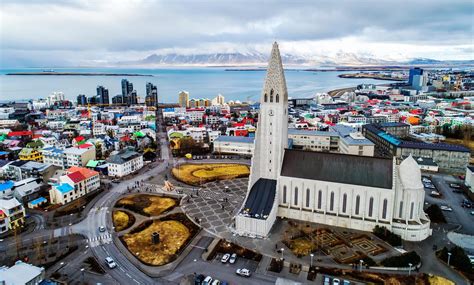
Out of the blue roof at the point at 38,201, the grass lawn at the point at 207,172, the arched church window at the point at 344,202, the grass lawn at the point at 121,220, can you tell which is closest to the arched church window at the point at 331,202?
the arched church window at the point at 344,202

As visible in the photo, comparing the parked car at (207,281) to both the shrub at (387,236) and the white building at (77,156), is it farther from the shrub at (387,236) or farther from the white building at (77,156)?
the white building at (77,156)

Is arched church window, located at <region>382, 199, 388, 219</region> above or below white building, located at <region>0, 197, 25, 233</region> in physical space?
above

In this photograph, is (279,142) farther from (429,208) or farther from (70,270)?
(70,270)

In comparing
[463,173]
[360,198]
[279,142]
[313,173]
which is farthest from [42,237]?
[463,173]

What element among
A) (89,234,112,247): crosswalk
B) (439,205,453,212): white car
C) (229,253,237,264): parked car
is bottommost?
(89,234,112,247): crosswalk

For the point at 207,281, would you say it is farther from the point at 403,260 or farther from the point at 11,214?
the point at 11,214

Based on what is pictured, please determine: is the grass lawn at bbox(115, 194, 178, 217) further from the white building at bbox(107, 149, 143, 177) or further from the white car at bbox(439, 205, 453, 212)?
the white car at bbox(439, 205, 453, 212)

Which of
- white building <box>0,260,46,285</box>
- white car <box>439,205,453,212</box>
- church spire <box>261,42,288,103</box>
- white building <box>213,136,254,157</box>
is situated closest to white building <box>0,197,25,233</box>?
white building <box>0,260,46,285</box>
